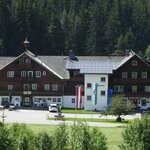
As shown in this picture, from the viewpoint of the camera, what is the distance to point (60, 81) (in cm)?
8325

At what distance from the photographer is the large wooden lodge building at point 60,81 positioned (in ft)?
273

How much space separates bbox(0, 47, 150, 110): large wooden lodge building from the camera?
3280 inches

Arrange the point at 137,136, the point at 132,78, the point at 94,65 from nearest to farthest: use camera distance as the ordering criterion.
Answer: the point at 137,136 < the point at 94,65 < the point at 132,78

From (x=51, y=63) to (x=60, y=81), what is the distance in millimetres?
4400

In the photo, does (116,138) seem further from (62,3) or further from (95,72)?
(62,3)

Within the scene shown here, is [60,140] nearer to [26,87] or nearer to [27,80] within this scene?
[26,87]

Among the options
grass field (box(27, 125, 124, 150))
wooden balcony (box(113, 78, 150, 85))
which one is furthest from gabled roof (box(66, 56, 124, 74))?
grass field (box(27, 125, 124, 150))

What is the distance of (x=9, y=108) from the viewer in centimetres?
7662

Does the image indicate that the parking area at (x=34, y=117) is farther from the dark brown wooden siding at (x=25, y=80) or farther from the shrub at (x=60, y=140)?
the shrub at (x=60, y=140)

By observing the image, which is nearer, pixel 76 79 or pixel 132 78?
pixel 76 79

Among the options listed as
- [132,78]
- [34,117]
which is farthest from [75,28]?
[34,117]

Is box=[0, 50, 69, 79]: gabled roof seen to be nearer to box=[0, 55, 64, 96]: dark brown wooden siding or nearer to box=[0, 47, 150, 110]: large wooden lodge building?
box=[0, 47, 150, 110]: large wooden lodge building

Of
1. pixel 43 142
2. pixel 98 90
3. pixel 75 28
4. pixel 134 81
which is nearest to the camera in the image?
pixel 43 142

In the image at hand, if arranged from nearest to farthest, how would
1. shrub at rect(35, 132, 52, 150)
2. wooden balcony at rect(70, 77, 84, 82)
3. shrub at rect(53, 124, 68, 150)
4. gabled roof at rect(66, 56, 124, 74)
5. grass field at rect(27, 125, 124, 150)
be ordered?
shrub at rect(35, 132, 52, 150) → shrub at rect(53, 124, 68, 150) → grass field at rect(27, 125, 124, 150) → gabled roof at rect(66, 56, 124, 74) → wooden balcony at rect(70, 77, 84, 82)
